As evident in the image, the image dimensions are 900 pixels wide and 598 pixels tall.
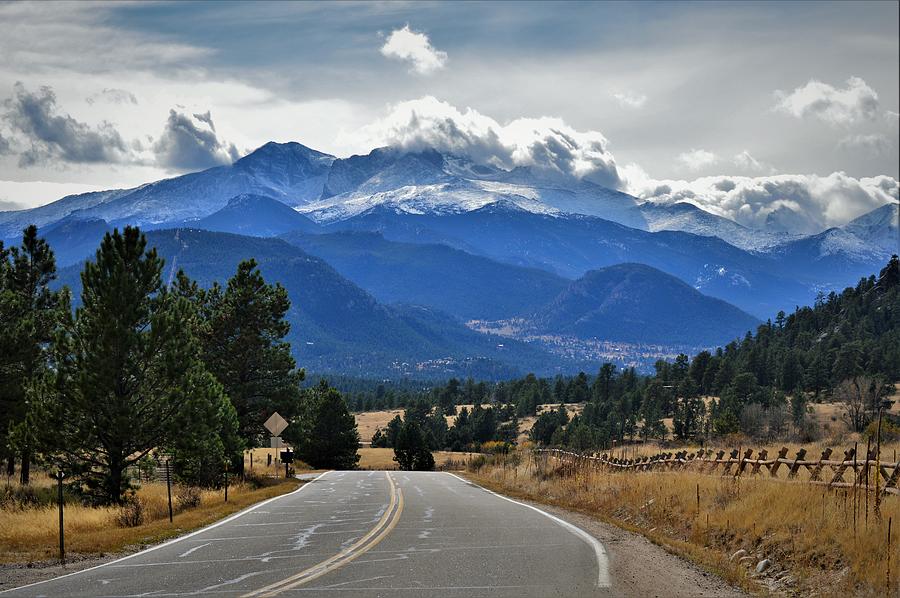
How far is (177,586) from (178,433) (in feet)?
56.0

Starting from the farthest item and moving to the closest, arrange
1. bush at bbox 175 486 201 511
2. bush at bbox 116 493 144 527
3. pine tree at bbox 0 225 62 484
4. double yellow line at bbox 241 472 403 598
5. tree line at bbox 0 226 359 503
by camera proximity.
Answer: pine tree at bbox 0 225 62 484 → tree line at bbox 0 226 359 503 → bush at bbox 175 486 201 511 → bush at bbox 116 493 144 527 → double yellow line at bbox 241 472 403 598

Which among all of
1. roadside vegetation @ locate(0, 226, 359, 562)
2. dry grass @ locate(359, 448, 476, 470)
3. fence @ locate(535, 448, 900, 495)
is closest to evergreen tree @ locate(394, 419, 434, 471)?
dry grass @ locate(359, 448, 476, 470)

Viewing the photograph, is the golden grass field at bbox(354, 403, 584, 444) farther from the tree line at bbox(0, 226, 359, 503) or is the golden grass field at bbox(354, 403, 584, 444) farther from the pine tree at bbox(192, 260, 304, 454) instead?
the tree line at bbox(0, 226, 359, 503)

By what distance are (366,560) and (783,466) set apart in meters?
17.8

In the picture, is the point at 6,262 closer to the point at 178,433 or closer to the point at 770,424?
the point at 178,433

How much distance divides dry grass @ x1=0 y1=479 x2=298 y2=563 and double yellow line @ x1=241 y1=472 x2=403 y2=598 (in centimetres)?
465

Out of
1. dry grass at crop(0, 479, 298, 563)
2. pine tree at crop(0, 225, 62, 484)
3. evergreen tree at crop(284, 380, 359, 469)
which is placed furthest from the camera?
evergreen tree at crop(284, 380, 359, 469)

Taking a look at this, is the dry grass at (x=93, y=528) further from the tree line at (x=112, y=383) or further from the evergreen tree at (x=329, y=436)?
the evergreen tree at (x=329, y=436)

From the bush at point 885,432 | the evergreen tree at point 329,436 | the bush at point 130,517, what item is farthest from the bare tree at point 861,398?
the bush at point 130,517

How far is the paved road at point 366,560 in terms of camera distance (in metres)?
12.2

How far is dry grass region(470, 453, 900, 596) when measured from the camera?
42.0 feet

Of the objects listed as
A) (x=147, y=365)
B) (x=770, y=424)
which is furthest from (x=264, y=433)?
(x=770, y=424)

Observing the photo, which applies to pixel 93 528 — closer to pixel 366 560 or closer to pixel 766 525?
pixel 366 560

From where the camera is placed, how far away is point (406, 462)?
87.0 m
